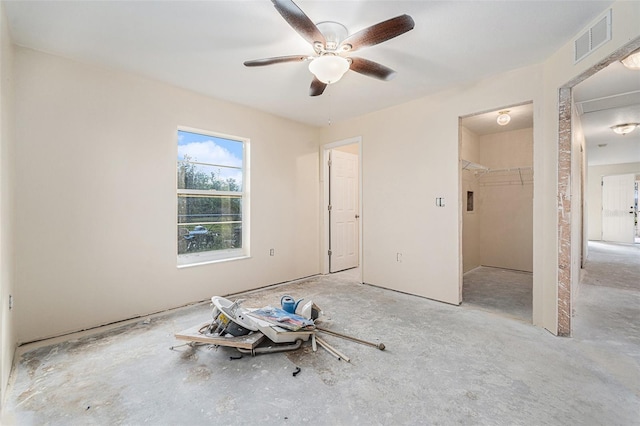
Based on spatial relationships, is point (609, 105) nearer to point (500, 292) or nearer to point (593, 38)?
point (593, 38)

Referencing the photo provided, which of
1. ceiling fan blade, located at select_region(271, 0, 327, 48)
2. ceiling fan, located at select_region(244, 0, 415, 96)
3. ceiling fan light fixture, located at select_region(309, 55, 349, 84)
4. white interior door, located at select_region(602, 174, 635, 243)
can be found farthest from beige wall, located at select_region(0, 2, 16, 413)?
white interior door, located at select_region(602, 174, 635, 243)

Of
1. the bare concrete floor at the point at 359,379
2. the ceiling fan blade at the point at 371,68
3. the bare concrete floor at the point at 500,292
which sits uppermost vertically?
the ceiling fan blade at the point at 371,68

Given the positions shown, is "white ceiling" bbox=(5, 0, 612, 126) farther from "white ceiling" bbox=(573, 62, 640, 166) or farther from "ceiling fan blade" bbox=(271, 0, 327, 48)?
"white ceiling" bbox=(573, 62, 640, 166)

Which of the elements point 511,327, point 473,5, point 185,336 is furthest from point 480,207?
point 185,336

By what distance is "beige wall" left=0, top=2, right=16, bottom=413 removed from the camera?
177 cm

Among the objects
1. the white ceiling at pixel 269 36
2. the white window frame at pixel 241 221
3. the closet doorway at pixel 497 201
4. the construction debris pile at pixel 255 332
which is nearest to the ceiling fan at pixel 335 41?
the white ceiling at pixel 269 36

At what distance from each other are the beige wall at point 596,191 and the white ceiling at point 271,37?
24.6 ft

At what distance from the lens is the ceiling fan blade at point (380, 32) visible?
1659 millimetres

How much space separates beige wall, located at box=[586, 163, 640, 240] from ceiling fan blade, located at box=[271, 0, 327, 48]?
10490mm

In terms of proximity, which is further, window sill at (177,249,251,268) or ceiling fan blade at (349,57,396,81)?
window sill at (177,249,251,268)

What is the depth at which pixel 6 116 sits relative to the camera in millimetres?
1999

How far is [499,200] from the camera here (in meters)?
5.39

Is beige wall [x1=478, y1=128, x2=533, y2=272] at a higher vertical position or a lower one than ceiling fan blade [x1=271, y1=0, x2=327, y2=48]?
lower

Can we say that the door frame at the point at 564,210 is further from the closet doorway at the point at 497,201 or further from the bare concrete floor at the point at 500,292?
the closet doorway at the point at 497,201
